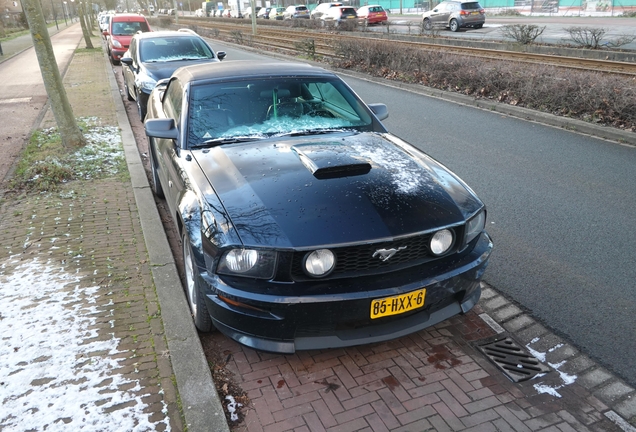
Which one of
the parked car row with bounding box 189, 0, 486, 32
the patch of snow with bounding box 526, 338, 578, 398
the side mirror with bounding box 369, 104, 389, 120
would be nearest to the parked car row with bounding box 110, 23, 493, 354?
the patch of snow with bounding box 526, 338, 578, 398

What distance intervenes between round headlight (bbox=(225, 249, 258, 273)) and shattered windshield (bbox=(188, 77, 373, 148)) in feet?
4.66

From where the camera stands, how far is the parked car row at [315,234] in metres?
3.04

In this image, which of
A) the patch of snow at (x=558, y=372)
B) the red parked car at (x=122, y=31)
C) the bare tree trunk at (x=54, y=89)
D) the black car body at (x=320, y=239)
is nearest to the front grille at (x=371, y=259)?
the black car body at (x=320, y=239)

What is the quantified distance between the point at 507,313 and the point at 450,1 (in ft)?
96.8

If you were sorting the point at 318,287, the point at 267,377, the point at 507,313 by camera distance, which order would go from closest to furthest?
1. the point at 318,287
2. the point at 267,377
3. the point at 507,313

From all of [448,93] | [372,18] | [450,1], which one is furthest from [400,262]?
[372,18]

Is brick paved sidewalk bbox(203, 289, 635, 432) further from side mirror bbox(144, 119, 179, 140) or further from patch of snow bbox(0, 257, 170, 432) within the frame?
side mirror bbox(144, 119, 179, 140)

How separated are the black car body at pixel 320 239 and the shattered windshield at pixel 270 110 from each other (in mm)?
94

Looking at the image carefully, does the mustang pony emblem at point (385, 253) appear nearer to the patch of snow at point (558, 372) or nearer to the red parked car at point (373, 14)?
the patch of snow at point (558, 372)

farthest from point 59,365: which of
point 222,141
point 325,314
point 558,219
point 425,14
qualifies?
point 425,14

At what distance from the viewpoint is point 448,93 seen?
1272cm

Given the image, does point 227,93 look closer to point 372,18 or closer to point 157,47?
point 157,47

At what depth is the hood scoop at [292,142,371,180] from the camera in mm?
3613

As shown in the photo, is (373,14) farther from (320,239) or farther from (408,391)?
(408,391)
